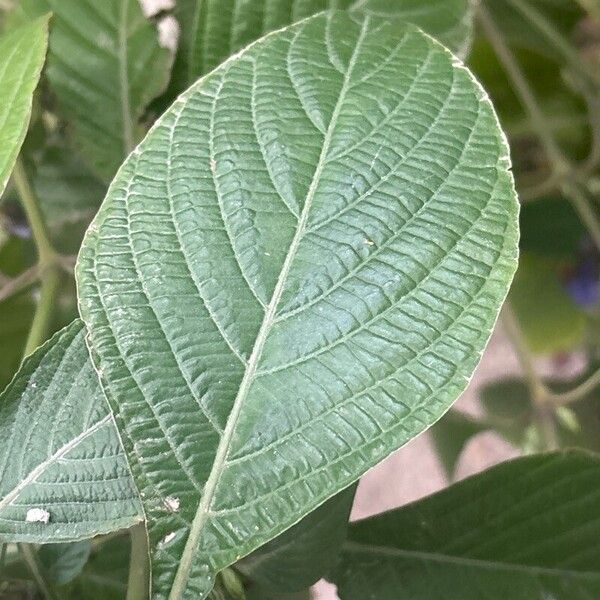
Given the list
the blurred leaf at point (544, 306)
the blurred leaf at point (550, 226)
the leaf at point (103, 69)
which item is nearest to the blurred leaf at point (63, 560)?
the leaf at point (103, 69)

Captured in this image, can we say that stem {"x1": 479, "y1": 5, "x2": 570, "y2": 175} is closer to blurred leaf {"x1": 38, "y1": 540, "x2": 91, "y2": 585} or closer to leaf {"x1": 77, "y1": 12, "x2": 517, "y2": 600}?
leaf {"x1": 77, "y1": 12, "x2": 517, "y2": 600}

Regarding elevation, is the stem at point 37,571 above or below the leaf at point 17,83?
below

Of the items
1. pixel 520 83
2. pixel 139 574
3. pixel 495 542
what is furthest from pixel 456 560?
pixel 520 83

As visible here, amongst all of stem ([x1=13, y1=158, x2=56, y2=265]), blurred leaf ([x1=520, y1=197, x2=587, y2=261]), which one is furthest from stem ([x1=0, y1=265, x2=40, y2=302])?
blurred leaf ([x1=520, y1=197, x2=587, y2=261])

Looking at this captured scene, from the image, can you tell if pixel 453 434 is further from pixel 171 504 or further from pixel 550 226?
pixel 171 504

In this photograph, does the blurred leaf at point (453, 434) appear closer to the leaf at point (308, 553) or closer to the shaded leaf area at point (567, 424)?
the shaded leaf area at point (567, 424)

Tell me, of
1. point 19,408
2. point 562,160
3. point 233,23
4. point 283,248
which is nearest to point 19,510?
point 19,408

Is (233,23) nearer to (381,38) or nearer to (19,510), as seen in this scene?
(381,38)
